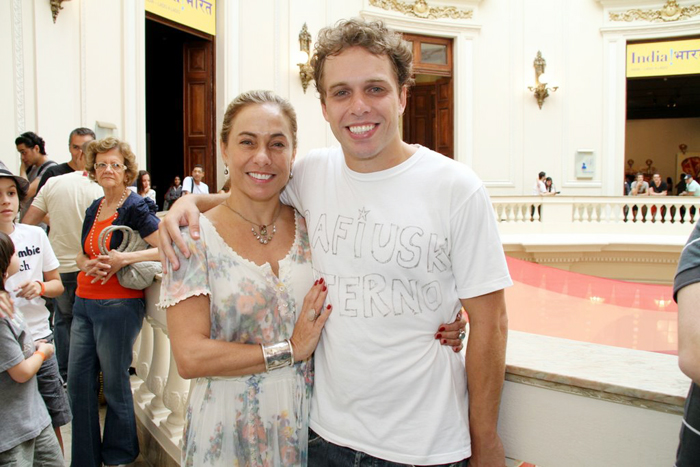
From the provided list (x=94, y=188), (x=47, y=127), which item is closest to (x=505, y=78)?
(x=47, y=127)

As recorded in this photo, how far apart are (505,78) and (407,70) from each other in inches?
490

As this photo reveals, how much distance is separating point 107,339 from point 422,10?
11288mm

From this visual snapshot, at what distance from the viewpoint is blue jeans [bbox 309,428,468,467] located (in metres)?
1.27

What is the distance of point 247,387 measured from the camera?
144 cm

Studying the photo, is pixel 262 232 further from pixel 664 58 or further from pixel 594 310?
pixel 664 58

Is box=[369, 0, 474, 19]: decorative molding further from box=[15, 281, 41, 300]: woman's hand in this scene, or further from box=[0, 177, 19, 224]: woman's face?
box=[15, 281, 41, 300]: woman's hand

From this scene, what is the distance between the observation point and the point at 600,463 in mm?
1215

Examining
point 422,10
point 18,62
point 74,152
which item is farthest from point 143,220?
point 422,10

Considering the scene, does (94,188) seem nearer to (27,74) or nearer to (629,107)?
(27,74)

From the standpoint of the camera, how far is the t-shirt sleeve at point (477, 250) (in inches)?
47.1

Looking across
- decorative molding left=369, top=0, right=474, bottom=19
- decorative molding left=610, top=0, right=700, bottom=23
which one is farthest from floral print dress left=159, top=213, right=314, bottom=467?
decorative molding left=610, top=0, right=700, bottom=23

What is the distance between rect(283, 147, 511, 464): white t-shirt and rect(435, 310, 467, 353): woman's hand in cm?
1

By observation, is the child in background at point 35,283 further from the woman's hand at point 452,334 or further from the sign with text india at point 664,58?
the sign with text india at point 664,58

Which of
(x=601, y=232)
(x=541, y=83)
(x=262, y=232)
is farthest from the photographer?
(x=541, y=83)
